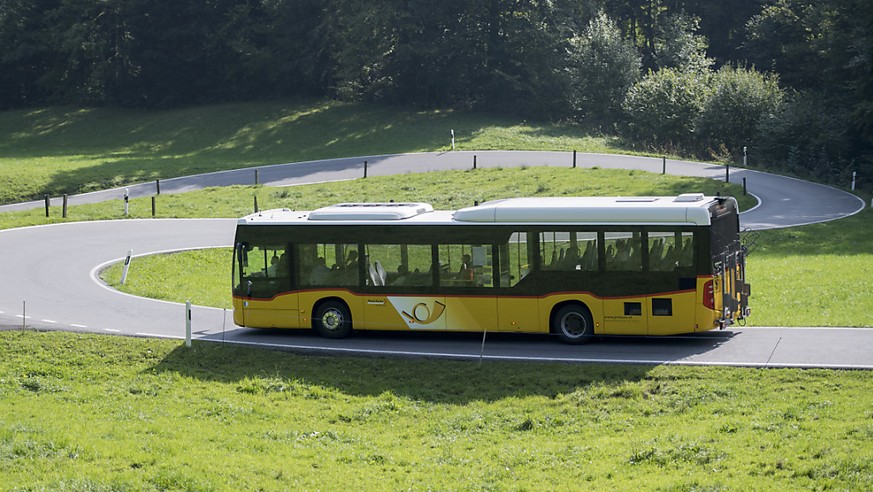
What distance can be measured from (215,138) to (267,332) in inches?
1926

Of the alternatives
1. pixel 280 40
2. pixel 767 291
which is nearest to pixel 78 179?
pixel 280 40

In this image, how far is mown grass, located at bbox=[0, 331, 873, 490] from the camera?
44.3 feet

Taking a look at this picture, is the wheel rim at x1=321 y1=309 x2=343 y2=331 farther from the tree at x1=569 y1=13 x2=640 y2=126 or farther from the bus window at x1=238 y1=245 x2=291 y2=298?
the tree at x1=569 y1=13 x2=640 y2=126

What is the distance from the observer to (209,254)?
34.6 m

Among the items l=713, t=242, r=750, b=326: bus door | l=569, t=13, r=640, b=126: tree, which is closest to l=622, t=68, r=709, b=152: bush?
l=569, t=13, r=640, b=126: tree

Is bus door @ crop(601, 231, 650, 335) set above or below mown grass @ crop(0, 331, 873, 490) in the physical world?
above

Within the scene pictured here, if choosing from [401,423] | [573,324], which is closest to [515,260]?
[573,324]

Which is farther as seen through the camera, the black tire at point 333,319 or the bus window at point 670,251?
the black tire at point 333,319

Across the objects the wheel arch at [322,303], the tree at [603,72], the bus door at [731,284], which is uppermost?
the tree at [603,72]

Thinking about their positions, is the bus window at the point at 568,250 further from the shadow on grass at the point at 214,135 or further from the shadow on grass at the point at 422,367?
the shadow on grass at the point at 214,135

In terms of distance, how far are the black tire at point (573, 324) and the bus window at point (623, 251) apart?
3.50 feet

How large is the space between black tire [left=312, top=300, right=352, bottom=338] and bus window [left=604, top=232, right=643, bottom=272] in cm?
573

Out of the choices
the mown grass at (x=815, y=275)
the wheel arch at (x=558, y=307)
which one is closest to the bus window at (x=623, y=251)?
the wheel arch at (x=558, y=307)

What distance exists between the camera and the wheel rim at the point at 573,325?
2175 centimetres
